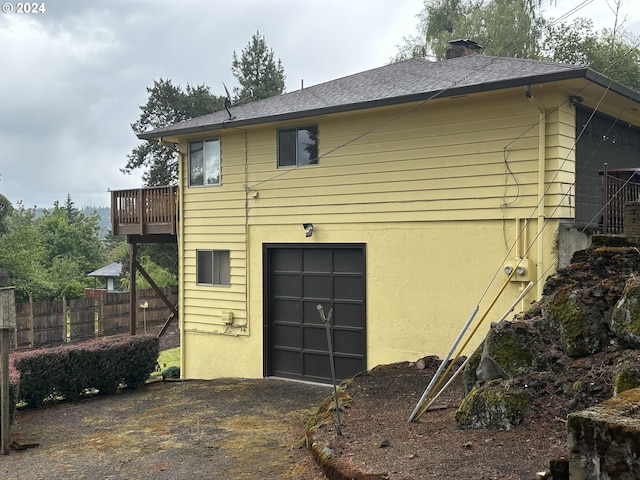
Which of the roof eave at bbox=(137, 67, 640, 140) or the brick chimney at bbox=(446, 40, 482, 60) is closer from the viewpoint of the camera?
the roof eave at bbox=(137, 67, 640, 140)

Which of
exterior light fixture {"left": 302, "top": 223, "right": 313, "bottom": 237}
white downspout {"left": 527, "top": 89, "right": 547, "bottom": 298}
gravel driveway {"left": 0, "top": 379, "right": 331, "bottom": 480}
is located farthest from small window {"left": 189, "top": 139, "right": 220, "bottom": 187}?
white downspout {"left": 527, "top": 89, "right": 547, "bottom": 298}

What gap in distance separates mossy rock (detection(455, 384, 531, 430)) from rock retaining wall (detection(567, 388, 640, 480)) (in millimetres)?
1829

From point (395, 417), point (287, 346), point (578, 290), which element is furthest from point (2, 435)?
point (578, 290)

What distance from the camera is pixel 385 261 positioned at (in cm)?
1014

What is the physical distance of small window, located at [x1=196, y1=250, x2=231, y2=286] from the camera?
41.2 ft

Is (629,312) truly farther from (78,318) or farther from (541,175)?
(78,318)

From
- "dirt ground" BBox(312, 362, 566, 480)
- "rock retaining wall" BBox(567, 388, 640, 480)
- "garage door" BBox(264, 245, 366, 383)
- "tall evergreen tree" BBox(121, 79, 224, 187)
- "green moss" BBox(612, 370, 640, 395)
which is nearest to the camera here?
"rock retaining wall" BBox(567, 388, 640, 480)

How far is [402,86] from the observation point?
10.2 m

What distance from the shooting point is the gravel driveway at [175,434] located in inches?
239

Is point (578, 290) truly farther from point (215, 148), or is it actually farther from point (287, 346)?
point (215, 148)

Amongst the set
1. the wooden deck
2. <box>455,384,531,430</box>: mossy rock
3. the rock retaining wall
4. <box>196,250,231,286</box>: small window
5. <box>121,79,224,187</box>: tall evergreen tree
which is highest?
<box>121,79,224,187</box>: tall evergreen tree

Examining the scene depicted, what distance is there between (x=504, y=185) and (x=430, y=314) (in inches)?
94.3

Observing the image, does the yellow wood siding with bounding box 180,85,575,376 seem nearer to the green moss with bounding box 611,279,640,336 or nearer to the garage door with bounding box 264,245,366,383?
the garage door with bounding box 264,245,366,383

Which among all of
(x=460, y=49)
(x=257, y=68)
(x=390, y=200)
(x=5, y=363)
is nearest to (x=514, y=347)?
(x=390, y=200)
